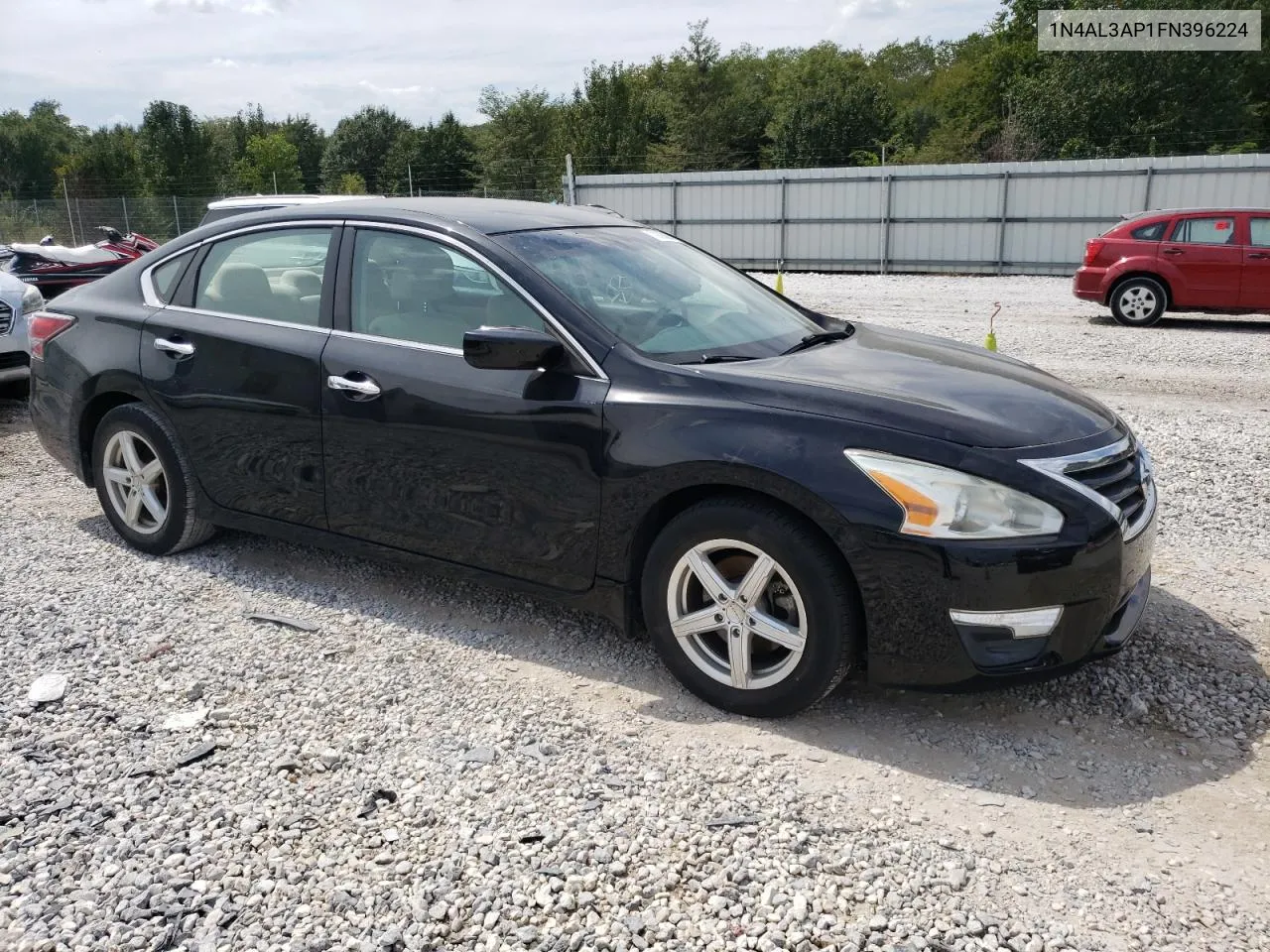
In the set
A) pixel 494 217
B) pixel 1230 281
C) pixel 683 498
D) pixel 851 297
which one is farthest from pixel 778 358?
pixel 851 297

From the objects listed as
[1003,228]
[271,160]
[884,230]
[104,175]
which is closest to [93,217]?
[104,175]

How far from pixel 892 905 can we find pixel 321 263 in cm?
329

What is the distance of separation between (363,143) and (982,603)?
9454 cm

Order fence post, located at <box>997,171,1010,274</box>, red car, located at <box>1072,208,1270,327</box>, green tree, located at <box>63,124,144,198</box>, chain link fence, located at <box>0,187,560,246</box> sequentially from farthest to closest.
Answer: green tree, located at <box>63,124,144,198</box>, chain link fence, located at <box>0,187,560,246</box>, fence post, located at <box>997,171,1010,274</box>, red car, located at <box>1072,208,1270,327</box>

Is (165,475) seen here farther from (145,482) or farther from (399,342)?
(399,342)

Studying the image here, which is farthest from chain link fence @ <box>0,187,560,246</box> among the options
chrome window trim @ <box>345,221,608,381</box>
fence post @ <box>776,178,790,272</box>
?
chrome window trim @ <box>345,221,608,381</box>

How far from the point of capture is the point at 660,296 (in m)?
4.18

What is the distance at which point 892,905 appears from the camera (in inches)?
103

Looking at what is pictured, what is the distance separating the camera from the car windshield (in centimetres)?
388

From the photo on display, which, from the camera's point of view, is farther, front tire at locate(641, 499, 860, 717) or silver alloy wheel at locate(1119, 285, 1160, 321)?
silver alloy wheel at locate(1119, 285, 1160, 321)

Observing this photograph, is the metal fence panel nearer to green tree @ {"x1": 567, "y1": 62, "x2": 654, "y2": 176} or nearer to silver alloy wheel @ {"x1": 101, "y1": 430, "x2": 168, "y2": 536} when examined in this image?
silver alloy wheel @ {"x1": 101, "y1": 430, "x2": 168, "y2": 536}

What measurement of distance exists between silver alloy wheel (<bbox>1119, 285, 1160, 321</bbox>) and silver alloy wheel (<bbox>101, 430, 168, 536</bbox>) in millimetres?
13159

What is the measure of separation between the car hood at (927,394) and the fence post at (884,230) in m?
22.2

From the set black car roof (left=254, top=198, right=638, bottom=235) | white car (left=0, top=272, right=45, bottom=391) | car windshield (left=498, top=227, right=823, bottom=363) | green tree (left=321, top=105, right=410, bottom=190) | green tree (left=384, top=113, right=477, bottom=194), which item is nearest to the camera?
car windshield (left=498, top=227, right=823, bottom=363)
